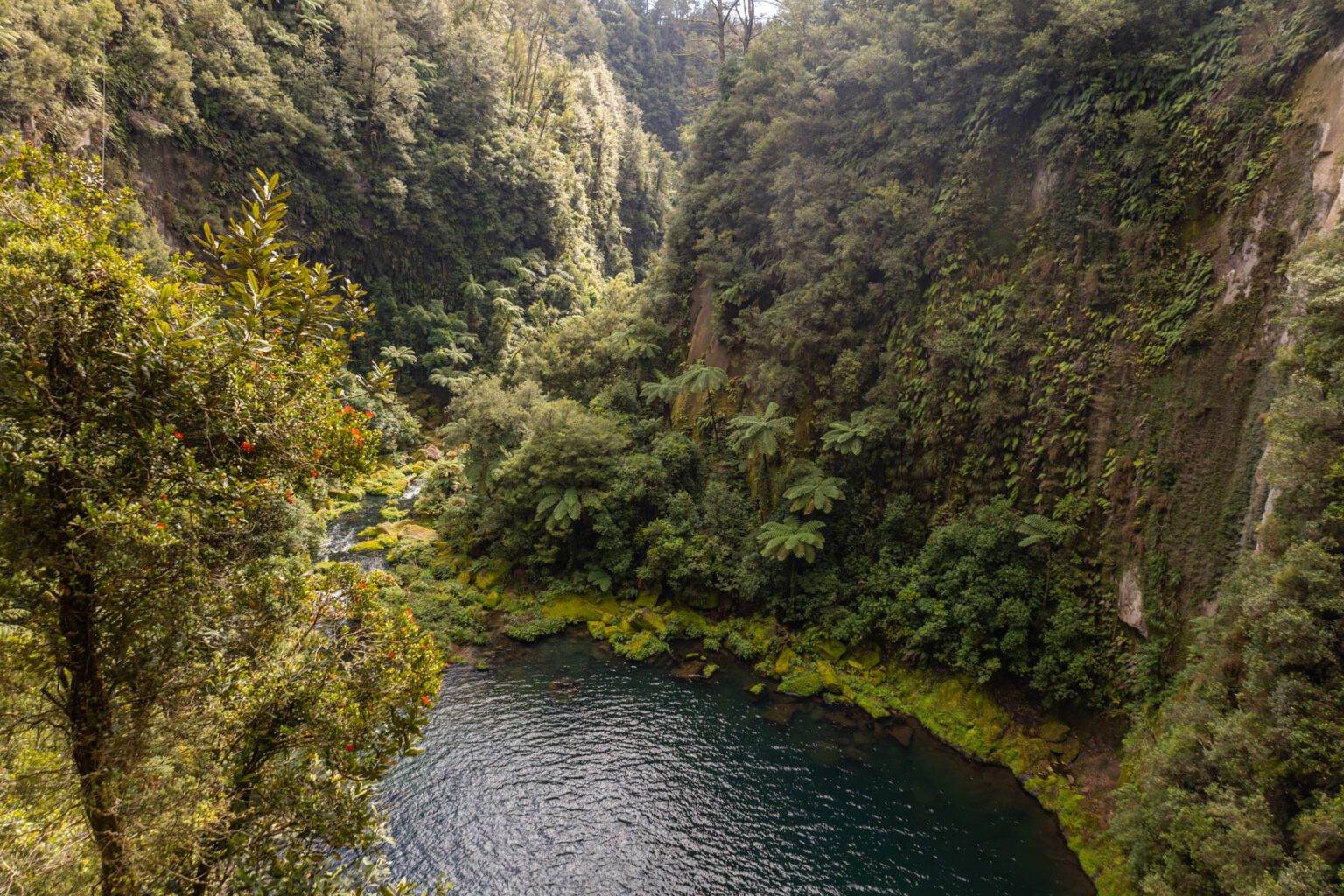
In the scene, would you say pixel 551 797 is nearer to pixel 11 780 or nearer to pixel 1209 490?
pixel 11 780

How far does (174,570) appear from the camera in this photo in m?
3.89

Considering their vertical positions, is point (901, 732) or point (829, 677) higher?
point (829, 677)

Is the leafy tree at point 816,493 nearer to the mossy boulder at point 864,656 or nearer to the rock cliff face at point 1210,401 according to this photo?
the mossy boulder at point 864,656

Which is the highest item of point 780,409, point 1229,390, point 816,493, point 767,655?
point 1229,390

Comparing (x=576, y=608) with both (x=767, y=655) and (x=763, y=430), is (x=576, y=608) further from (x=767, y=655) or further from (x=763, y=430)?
(x=763, y=430)

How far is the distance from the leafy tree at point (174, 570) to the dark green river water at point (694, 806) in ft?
24.6

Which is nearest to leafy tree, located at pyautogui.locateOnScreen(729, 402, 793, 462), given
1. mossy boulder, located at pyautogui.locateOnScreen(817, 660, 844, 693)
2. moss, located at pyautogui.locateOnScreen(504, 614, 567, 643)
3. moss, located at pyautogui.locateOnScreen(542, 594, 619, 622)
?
mossy boulder, located at pyautogui.locateOnScreen(817, 660, 844, 693)

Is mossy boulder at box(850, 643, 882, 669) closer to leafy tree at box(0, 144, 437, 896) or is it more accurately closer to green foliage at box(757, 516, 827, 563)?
green foliage at box(757, 516, 827, 563)

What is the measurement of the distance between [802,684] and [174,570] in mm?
14984

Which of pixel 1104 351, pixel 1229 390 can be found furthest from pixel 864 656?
pixel 1229 390

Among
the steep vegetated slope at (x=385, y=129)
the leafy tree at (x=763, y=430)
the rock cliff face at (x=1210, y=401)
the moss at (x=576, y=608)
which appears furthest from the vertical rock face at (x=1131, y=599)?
the steep vegetated slope at (x=385, y=129)

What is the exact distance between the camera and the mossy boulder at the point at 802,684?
16078mm

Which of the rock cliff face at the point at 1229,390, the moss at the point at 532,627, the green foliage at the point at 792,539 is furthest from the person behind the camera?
the moss at the point at 532,627

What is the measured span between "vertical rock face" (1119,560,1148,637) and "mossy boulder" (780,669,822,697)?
705 cm
